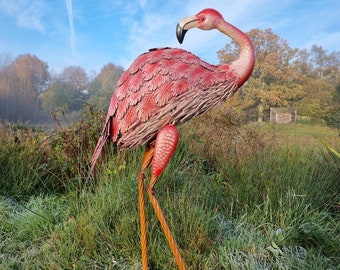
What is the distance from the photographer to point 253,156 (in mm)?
3203

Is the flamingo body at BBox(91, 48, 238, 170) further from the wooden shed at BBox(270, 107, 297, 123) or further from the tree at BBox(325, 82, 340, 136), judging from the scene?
the wooden shed at BBox(270, 107, 297, 123)

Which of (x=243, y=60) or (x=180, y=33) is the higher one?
(x=180, y=33)

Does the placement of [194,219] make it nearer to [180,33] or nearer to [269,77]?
[180,33]

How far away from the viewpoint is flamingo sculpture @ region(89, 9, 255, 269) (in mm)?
1255

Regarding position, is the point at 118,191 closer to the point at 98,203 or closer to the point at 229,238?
the point at 98,203

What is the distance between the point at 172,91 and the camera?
126cm

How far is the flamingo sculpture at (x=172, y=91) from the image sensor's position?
1.25 metres

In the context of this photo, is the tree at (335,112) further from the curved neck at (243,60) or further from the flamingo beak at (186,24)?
the flamingo beak at (186,24)

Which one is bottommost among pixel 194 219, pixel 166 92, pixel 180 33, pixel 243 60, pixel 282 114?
pixel 194 219

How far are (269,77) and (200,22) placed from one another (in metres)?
14.0

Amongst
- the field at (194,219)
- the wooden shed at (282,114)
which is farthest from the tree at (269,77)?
the field at (194,219)

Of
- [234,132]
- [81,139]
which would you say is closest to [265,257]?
[81,139]

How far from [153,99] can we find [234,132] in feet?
13.3

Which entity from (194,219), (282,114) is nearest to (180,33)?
(194,219)
